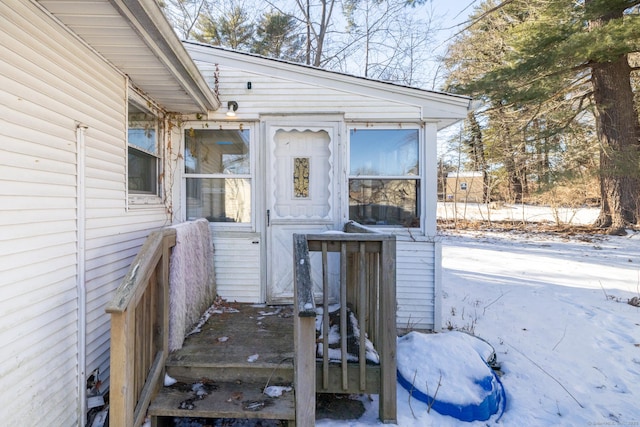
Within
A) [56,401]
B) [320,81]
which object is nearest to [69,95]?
[56,401]

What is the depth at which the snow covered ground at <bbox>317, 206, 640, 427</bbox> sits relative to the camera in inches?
94.0

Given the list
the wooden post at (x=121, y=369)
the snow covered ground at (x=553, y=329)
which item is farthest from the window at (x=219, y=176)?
the snow covered ground at (x=553, y=329)

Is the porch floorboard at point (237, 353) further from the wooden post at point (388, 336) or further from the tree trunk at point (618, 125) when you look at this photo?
the tree trunk at point (618, 125)

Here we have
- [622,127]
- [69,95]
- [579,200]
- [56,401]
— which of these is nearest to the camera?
[56,401]

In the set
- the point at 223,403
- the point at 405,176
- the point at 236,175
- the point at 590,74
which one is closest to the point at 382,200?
the point at 405,176

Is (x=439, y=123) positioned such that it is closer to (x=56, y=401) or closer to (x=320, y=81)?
(x=320, y=81)

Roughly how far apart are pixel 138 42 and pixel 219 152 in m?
1.80

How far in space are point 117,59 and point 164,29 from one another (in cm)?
68

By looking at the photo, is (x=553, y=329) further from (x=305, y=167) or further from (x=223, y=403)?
(x=223, y=403)

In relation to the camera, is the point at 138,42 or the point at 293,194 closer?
the point at 138,42

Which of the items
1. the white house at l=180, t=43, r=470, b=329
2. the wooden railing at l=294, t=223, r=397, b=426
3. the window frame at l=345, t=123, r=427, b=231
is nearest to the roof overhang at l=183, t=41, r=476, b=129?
the white house at l=180, t=43, r=470, b=329

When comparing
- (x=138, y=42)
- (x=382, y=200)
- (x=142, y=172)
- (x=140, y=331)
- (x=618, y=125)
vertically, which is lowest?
(x=140, y=331)

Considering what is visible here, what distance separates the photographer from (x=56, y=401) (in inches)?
74.5

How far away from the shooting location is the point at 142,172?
3.26 metres
